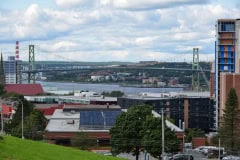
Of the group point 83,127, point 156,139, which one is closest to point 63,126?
point 83,127

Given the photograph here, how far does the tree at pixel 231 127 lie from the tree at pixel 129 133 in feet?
32.8

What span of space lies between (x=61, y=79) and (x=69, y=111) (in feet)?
398

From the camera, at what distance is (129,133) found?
116 feet

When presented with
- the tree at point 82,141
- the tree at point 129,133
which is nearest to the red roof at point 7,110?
the tree at point 82,141

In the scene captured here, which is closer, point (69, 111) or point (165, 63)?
point (69, 111)

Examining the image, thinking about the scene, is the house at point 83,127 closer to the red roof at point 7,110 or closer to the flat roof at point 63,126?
the flat roof at point 63,126

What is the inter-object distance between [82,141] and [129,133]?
4753mm

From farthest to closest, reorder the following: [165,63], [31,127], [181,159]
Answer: [165,63], [31,127], [181,159]

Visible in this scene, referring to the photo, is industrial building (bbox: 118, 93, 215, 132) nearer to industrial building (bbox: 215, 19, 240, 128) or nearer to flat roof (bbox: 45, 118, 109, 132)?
industrial building (bbox: 215, 19, 240, 128)

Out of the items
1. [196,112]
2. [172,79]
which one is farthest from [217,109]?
[172,79]

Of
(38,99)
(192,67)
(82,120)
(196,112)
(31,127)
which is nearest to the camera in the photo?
(31,127)

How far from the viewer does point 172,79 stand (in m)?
172

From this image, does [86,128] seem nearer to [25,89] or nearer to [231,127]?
[231,127]

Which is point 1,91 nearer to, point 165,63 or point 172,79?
point 165,63
